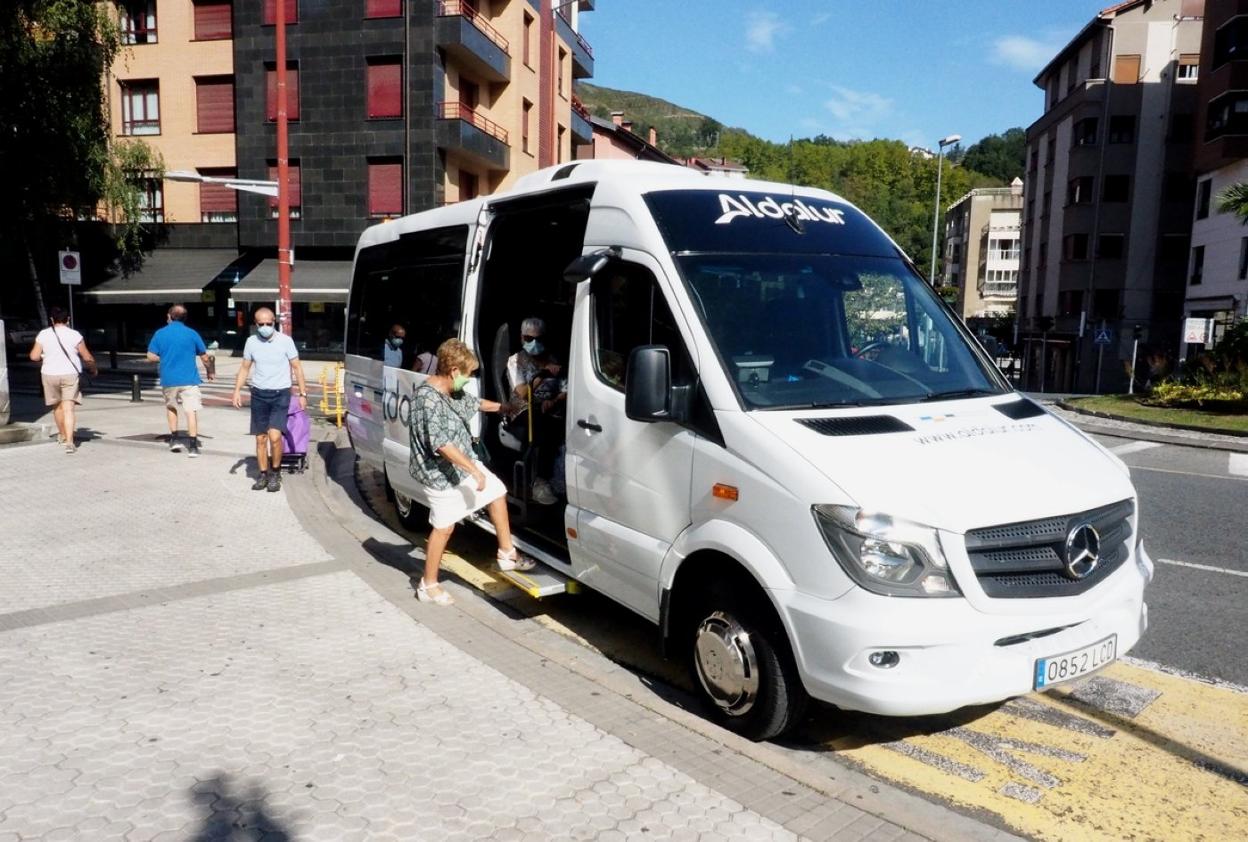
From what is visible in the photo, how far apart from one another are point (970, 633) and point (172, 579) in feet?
17.5

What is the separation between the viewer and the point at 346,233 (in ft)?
105

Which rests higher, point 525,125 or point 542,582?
point 525,125

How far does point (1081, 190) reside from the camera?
5112 centimetres

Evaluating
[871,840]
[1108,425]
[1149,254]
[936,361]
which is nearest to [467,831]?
[871,840]

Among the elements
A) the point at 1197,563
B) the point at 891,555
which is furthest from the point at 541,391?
the point at 1197,563

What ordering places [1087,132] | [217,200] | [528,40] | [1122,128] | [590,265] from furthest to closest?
[1087,132] < [1122,128] < [528,40] < [217,200] < [590,265]

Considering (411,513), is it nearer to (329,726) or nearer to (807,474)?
(329,726)

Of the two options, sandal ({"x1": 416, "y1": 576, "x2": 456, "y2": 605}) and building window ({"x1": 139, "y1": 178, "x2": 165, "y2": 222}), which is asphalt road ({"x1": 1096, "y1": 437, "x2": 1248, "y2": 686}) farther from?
building window ({"x1": 139, "y1": 178, "x2": 165, "y2": 222})

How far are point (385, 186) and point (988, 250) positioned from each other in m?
68.1

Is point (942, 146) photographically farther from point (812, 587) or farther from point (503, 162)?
point (812, 587)

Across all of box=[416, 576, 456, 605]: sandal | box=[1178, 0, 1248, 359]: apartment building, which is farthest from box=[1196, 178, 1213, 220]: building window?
box=[416, 576, 456, 605]: sandal

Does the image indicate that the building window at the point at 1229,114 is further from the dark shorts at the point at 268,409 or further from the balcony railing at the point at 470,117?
the dark shorts at the point at 268,409

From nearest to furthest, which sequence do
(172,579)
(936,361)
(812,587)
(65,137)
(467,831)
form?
1. (467,831)
2. (812,587)
3. (936,361)
4. (172,579)
5. (65,137)

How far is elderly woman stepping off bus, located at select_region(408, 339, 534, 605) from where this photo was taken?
590cm
